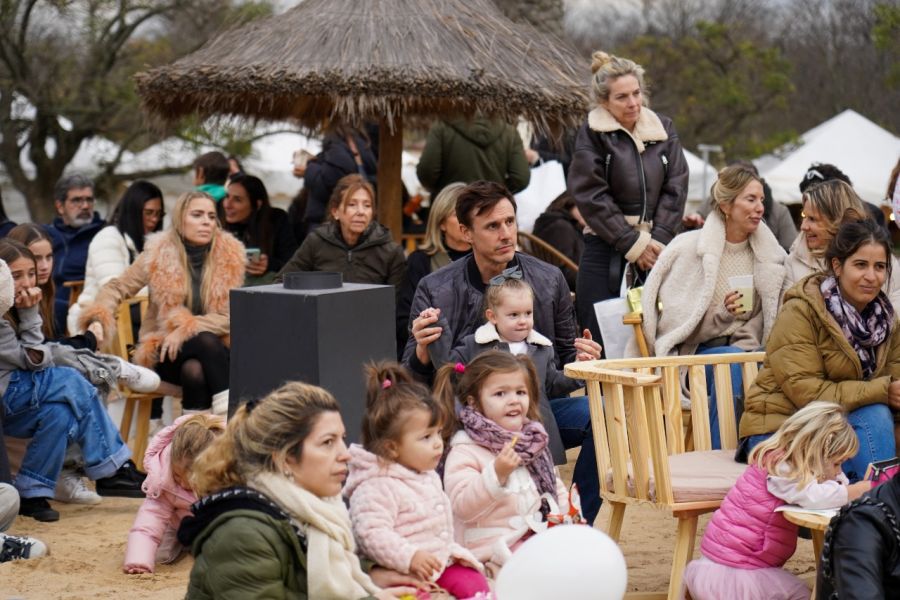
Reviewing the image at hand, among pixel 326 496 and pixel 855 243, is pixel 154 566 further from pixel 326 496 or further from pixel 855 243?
pixel 855 243

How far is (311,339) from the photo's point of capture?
4.39 meters

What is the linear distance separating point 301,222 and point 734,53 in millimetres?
19373

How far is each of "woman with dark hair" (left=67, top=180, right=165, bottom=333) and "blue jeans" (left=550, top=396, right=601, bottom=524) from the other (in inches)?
115

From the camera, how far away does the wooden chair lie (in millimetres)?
4402

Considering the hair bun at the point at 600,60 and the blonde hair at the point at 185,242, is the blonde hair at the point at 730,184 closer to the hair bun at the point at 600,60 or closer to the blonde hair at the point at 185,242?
the hair bun at the point at 600,60

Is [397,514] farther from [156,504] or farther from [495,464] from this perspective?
[156,504]

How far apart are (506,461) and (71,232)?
5226 millimetres

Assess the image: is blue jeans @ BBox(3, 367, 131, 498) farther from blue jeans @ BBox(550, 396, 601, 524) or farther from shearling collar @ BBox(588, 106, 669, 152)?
shearling collar @ BBox(588, 106, 669, 152)

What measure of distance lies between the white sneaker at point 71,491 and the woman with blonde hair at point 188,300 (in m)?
0.64

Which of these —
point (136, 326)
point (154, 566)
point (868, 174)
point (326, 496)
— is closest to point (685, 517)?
point (326, 496)

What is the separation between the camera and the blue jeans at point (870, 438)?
4695mm

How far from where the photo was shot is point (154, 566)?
5211 millimetres

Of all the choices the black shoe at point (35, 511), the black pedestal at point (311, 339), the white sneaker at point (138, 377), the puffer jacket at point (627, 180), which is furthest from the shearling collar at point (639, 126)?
the black shoe at point (35, 511)

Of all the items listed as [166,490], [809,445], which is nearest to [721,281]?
[809,445]
